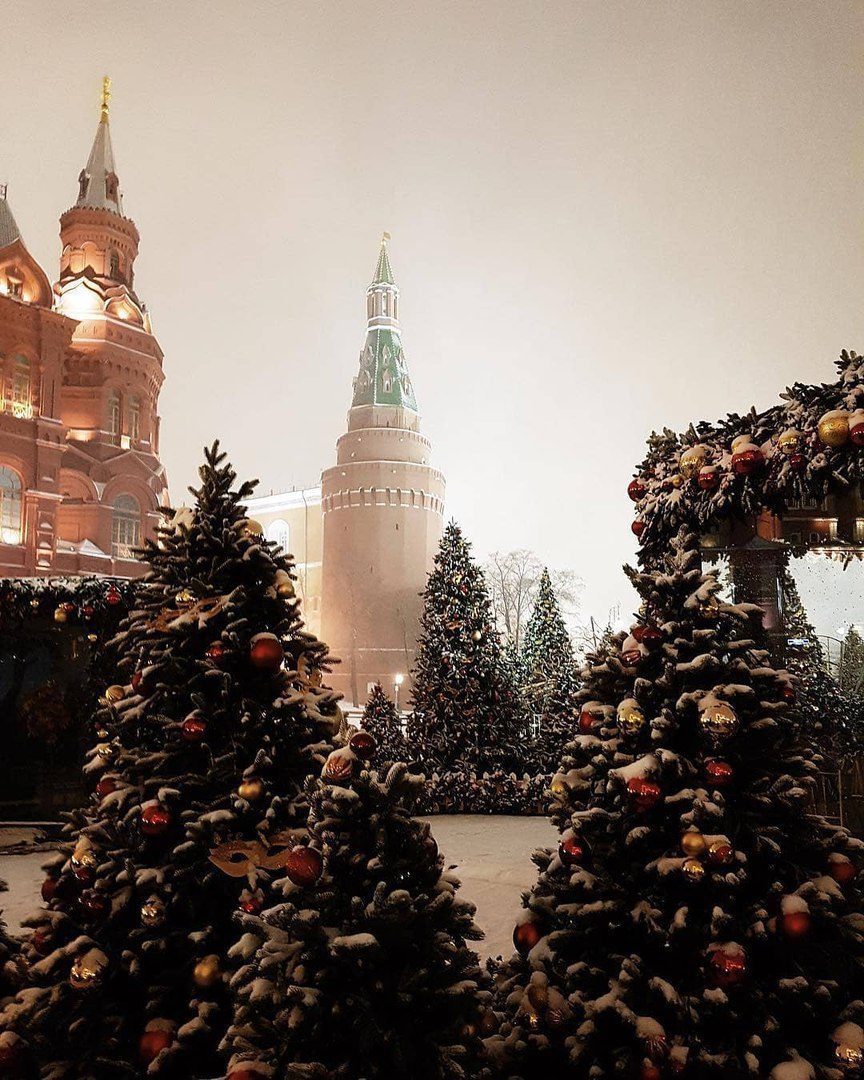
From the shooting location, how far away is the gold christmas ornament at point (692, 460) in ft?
14.5

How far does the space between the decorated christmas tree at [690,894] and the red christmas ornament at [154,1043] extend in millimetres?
1295

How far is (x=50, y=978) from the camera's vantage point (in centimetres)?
332

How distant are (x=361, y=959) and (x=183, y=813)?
1.31 metres

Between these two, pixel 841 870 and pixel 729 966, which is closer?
pixel 729 966

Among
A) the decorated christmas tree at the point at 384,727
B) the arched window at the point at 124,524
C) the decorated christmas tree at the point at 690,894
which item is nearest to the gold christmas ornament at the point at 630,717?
the decorated christmas tree at the point at 690,894

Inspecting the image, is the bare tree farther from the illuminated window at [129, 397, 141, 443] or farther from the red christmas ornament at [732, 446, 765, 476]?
the red christmas ornament at [732, 446, 765, 476]

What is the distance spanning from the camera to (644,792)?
9.83ft

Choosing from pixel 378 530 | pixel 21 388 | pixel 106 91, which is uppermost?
pixel 106 91

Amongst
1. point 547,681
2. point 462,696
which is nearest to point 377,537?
point 547,681

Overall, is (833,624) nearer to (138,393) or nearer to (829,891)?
(829,891)

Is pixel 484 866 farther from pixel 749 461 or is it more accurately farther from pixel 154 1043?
pixel 749 461

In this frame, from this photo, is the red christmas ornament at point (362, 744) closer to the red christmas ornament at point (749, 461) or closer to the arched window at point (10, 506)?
the red christmas ornament at point (749, 461)

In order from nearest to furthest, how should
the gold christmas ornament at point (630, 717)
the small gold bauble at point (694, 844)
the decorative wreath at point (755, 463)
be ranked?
the small gold bauble at point (694, 844), the gold christmas ornament at point (630, 717), the decorative wreath at point (755, 463)

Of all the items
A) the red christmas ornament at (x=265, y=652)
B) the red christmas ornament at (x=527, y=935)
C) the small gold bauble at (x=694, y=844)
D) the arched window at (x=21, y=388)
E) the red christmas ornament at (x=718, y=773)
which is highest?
the arched window at (x=21, y=388)
